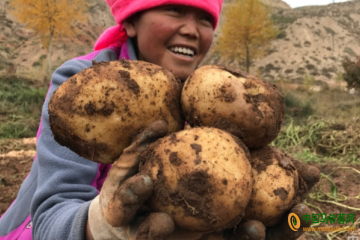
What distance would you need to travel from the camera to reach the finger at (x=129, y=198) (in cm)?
102

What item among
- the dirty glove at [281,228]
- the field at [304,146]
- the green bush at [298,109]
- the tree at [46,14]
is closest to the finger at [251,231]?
the dirty glove at [281,228]

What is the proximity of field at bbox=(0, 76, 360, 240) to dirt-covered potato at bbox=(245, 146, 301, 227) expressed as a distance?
1707 mm

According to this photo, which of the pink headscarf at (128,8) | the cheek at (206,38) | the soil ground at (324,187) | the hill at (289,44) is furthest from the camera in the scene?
the hill at (289,44)

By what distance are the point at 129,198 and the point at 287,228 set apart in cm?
62

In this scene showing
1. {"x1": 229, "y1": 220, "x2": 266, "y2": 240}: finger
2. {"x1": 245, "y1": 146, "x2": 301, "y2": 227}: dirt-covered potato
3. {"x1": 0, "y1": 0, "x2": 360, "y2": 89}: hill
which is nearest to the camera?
{"x1": 229, "y1": 220, "x2": 266, "y2": 240}: finger

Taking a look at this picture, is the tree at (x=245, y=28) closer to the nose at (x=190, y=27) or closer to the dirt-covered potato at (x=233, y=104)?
the nose at (x=190, y=27)

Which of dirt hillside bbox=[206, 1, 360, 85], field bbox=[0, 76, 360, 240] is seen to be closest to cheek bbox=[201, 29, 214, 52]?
field bbox=[0, 76, 360, 240]

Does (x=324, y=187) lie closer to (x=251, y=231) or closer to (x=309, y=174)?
(x=309, y=174)

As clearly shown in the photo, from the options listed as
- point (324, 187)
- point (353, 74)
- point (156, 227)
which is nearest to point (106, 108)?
point (156, 227)

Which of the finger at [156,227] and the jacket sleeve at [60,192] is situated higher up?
the finger at [156,227]

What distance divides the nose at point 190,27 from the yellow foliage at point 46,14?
15440 mm

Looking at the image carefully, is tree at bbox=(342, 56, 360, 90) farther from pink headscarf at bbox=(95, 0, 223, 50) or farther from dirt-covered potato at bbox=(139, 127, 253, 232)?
dirt-covered potato at bbox=(139, 127, 253, 232)

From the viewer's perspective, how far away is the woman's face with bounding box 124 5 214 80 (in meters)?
1.80

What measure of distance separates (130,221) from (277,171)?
1.95 ft
